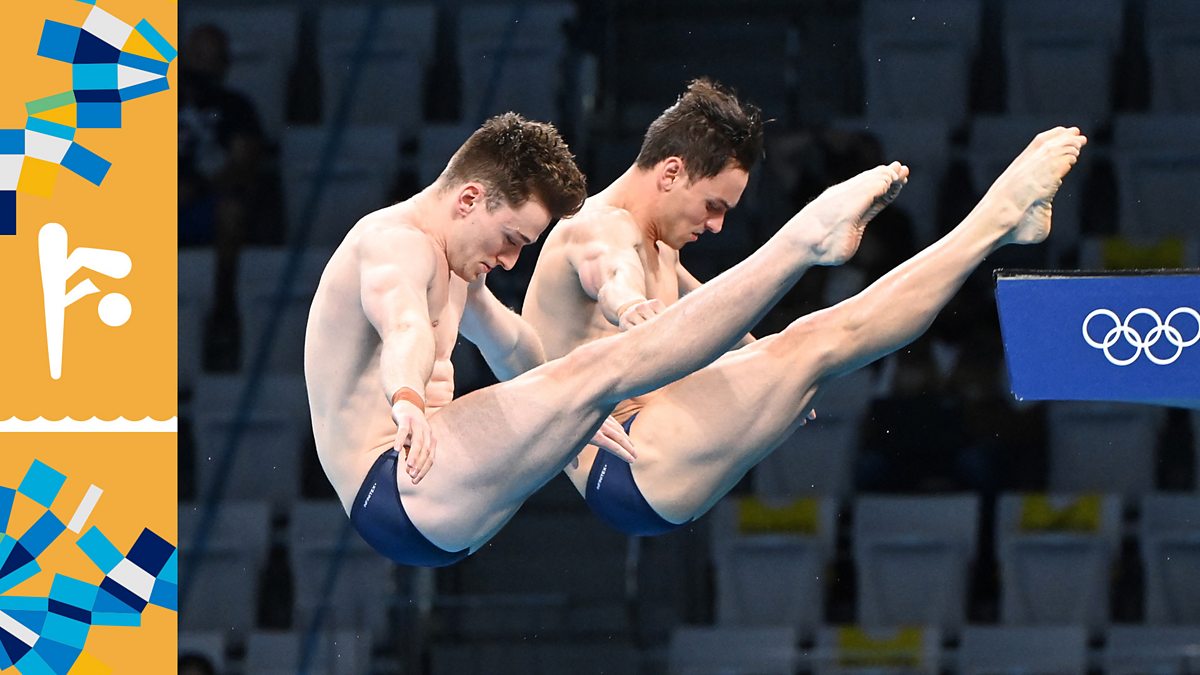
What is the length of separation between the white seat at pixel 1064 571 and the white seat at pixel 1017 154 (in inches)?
39.3

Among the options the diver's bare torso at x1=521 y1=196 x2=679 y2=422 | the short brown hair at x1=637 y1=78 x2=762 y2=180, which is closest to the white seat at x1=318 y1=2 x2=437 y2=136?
the diver's bare torso at x1=521 y1=196 x2=679 y2=422

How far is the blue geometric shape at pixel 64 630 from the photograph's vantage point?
16.1 ft

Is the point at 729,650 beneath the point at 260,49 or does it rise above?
beneath

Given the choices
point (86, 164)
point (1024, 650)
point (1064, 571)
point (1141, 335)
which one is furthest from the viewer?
point (86, 164)

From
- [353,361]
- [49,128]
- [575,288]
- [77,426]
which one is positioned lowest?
[77,426]

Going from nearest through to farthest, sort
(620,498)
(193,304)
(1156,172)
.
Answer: (620,498) → (1156,172) → (193,304)

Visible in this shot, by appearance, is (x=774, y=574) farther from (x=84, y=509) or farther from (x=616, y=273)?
(x=616, y=273)

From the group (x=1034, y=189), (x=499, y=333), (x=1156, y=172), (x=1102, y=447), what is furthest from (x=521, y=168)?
(x=1156, y=172)

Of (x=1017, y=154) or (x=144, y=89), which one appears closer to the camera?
(x=144, y=89)

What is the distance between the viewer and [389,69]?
6.04 m

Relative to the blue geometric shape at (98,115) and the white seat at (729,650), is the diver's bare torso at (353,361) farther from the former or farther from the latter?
the blue geometric shape at (98,115)

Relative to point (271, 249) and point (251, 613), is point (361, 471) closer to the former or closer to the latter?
point (251, 613)

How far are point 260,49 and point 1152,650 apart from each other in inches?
150

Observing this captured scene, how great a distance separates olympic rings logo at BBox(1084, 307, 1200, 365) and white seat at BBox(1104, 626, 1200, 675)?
90.8 inches
